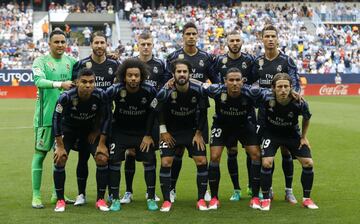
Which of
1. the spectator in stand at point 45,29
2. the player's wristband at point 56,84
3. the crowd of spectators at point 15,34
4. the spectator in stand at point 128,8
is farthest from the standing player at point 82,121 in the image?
the spectator in stand at point 128,8

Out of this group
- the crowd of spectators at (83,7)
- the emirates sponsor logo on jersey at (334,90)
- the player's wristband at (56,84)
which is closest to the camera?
the player's wristband at (56,84)

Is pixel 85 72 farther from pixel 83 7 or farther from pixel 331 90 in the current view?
pixel 83 7

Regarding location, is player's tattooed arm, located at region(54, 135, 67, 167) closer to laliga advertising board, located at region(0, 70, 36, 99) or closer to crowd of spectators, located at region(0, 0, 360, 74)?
laliga advertising board, located at region(0, 70, 36, 99)

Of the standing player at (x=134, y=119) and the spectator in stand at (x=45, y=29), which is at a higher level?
the spectator in stand at (x=45, y=29)

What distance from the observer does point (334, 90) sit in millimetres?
40625

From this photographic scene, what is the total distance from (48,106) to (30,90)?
93.3 ft

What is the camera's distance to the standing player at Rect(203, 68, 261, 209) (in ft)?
30.8

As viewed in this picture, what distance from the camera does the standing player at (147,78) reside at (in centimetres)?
1005

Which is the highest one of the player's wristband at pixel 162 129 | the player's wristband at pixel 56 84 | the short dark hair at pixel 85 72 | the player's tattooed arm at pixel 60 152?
the short dark hair at pixel 85 72

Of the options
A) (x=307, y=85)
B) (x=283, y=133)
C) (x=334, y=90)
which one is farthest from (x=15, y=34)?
(x=283, y=133)

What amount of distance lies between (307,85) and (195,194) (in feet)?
99.7

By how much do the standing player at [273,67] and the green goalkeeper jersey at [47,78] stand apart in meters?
2.95

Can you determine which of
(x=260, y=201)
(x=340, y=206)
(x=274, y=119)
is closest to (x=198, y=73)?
(x=274, y=119)

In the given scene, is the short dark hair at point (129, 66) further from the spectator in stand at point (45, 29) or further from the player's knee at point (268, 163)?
the spectator in stand at point (45, 29)
